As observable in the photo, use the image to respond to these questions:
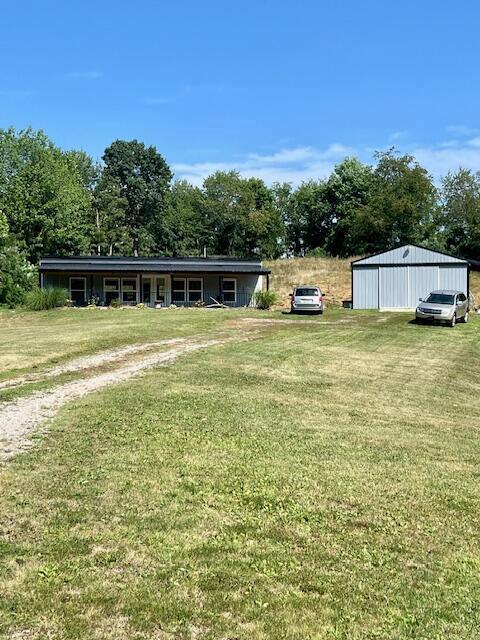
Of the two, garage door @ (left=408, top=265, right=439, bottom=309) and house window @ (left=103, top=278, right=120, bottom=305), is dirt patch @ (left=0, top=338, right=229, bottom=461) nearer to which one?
garage door @ (left=408, top=265, right=439, bottom=309)

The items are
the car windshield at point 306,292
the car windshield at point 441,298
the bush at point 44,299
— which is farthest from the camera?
the bush at point 44,299

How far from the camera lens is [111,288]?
130ft

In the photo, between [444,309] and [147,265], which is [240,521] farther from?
[147,265]

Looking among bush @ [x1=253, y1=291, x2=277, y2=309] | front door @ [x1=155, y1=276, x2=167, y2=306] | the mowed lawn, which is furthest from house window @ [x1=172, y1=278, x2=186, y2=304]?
the mowed lawn

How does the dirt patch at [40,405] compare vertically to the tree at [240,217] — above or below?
below

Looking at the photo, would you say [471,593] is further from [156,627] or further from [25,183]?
[25,183]

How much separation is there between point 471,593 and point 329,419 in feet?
17.4

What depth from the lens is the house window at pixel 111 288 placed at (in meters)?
39.4

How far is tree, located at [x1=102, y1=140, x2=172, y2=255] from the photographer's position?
75.7m

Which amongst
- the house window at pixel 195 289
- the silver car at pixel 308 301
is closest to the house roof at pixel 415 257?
the silver car at pixel 308 301

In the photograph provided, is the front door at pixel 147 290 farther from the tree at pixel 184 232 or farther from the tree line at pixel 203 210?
the tree at pixel 184 232

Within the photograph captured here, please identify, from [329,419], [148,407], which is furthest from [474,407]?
[148,407]

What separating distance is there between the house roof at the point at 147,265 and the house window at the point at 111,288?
47.2 inches

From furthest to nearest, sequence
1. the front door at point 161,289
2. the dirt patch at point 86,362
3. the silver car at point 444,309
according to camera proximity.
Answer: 1. the front door at point 161,289
2. the silver car at point 444,309
3. the dirt patch at point 86,362
